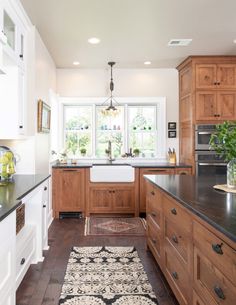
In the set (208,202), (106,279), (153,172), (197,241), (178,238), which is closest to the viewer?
(197,241)

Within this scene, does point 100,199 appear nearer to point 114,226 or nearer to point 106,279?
point 114,226

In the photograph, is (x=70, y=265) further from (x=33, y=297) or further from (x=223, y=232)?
(x=223, y=232)

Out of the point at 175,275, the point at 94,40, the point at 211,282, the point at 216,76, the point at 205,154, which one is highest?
the point at 94,40

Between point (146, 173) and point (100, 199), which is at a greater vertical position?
point (146, 173)

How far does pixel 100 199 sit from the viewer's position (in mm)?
4812

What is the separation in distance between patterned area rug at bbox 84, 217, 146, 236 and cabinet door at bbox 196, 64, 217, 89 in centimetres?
248

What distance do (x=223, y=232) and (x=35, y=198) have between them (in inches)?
85.0

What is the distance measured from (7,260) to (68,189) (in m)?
3.06

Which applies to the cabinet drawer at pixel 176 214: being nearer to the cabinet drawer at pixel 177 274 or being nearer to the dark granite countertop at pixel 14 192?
the cabinet drawer at pixel 177 274

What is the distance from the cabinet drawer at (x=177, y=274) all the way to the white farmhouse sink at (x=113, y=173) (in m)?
2.51

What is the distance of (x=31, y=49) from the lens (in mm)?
3430

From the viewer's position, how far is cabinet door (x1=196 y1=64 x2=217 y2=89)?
4.68 metres

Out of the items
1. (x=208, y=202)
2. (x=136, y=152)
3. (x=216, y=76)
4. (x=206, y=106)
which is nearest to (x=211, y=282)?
(x=208, y=202)

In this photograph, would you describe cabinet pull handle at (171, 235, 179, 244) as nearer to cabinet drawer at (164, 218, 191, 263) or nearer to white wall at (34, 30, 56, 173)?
cabinet drawer at (164, 218, 191, 263)
